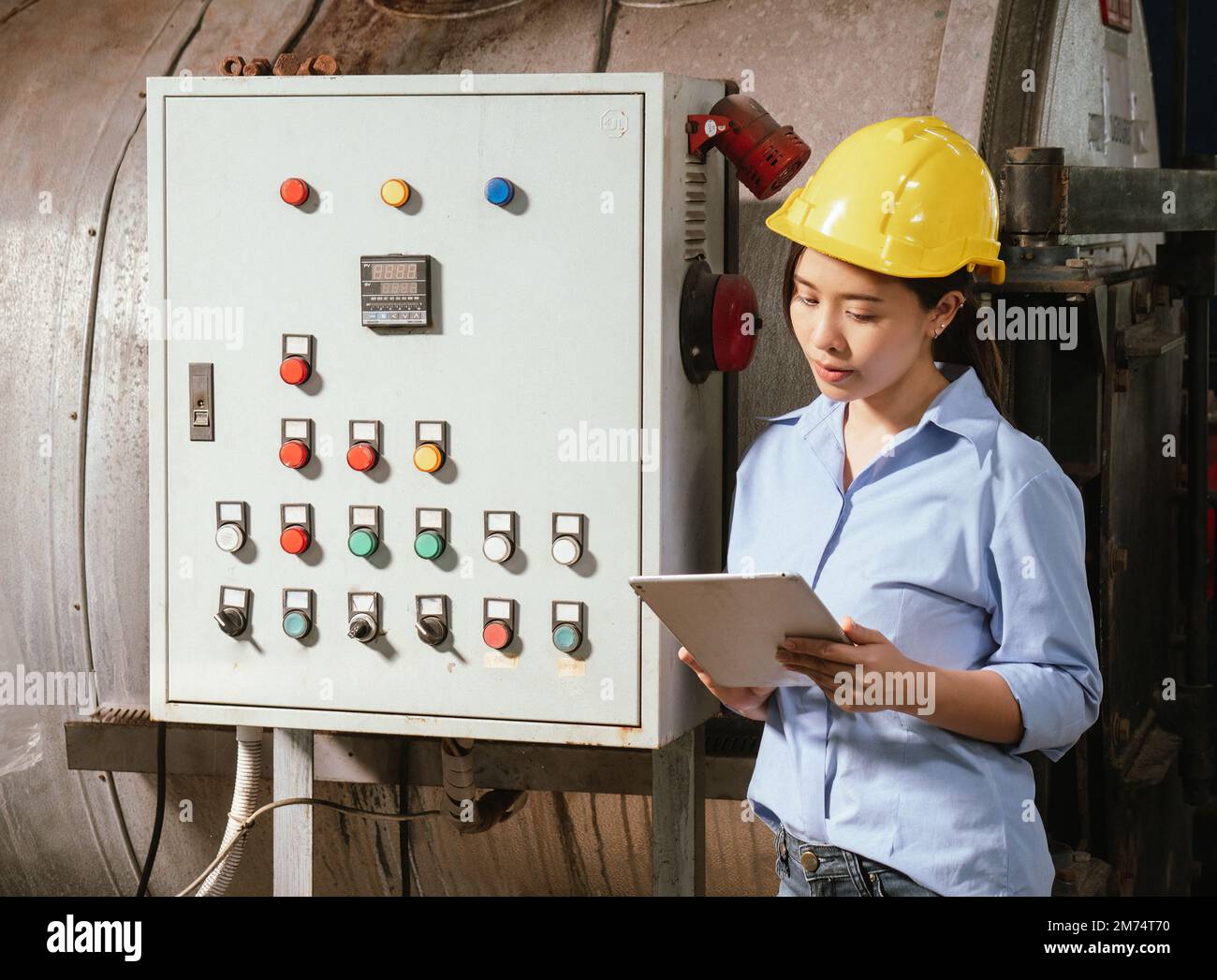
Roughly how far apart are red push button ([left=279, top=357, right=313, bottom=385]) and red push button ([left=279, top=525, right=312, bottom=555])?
0.22m

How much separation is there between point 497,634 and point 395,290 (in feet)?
1.71

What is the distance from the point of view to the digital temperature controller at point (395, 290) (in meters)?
2.18

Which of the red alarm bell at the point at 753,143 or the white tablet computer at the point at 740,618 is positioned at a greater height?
the red alarm bell at the point at 753,143

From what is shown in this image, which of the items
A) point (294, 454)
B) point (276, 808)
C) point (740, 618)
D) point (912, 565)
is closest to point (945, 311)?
point (912, 565)

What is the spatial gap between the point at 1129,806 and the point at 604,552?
59.4 inches

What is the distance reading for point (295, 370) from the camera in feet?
7.31

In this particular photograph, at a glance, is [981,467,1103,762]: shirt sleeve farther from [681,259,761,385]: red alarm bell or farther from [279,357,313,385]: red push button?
[279,357,313,385]: red push button

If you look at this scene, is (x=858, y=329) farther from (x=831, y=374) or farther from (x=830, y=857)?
(x=830, y=857)

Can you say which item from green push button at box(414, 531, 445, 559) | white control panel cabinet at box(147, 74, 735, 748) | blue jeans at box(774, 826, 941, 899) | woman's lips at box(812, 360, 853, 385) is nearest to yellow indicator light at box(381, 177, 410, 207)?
white control panel cabinet at box(147, 74, 735, 748)

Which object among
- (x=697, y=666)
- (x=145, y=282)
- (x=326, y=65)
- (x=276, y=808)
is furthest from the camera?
(x=145, y=282)

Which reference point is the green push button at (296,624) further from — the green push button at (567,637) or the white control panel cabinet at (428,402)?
the green push button at (567,637)

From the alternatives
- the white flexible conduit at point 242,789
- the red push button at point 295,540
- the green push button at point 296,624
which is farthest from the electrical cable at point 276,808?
the red push button at point 295,540

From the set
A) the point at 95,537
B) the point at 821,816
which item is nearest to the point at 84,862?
the point at 95,537

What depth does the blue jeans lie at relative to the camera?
69.2 inches
